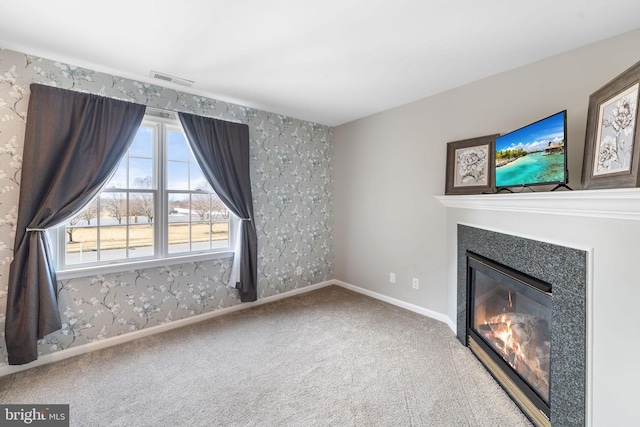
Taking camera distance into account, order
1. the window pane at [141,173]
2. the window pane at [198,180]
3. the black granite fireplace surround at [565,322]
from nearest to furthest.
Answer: the black granite fireplace surround at [565,322]
the window pane at [141,173]
the window pane at [198,180]

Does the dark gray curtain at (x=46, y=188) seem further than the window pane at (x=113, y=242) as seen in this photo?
No

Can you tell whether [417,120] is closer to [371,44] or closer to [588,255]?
[371,44]

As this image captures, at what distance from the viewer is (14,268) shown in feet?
6.75

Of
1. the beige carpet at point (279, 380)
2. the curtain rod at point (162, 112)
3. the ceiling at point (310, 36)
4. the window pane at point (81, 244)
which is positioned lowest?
the beige carpet at point (279, 380)

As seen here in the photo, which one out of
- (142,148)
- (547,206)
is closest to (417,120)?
(547,206)

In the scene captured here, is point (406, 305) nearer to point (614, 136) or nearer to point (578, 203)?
point (578, 203)

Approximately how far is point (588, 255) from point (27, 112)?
3.75m

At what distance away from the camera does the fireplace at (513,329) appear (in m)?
1.60

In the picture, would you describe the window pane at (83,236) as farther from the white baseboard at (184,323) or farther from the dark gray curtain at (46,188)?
the white baseboard at (184,323)

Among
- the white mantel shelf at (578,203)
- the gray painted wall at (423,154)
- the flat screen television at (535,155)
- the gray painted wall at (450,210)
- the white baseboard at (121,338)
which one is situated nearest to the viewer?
the white mantel shelf at (578,203)

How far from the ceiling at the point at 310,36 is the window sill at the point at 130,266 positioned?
5.63ft

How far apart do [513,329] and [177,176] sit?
327 centimetres

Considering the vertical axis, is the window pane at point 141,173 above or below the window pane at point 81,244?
above

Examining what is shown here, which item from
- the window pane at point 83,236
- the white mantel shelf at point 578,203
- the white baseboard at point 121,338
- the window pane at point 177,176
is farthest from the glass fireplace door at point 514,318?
the window pane at point 83,236
